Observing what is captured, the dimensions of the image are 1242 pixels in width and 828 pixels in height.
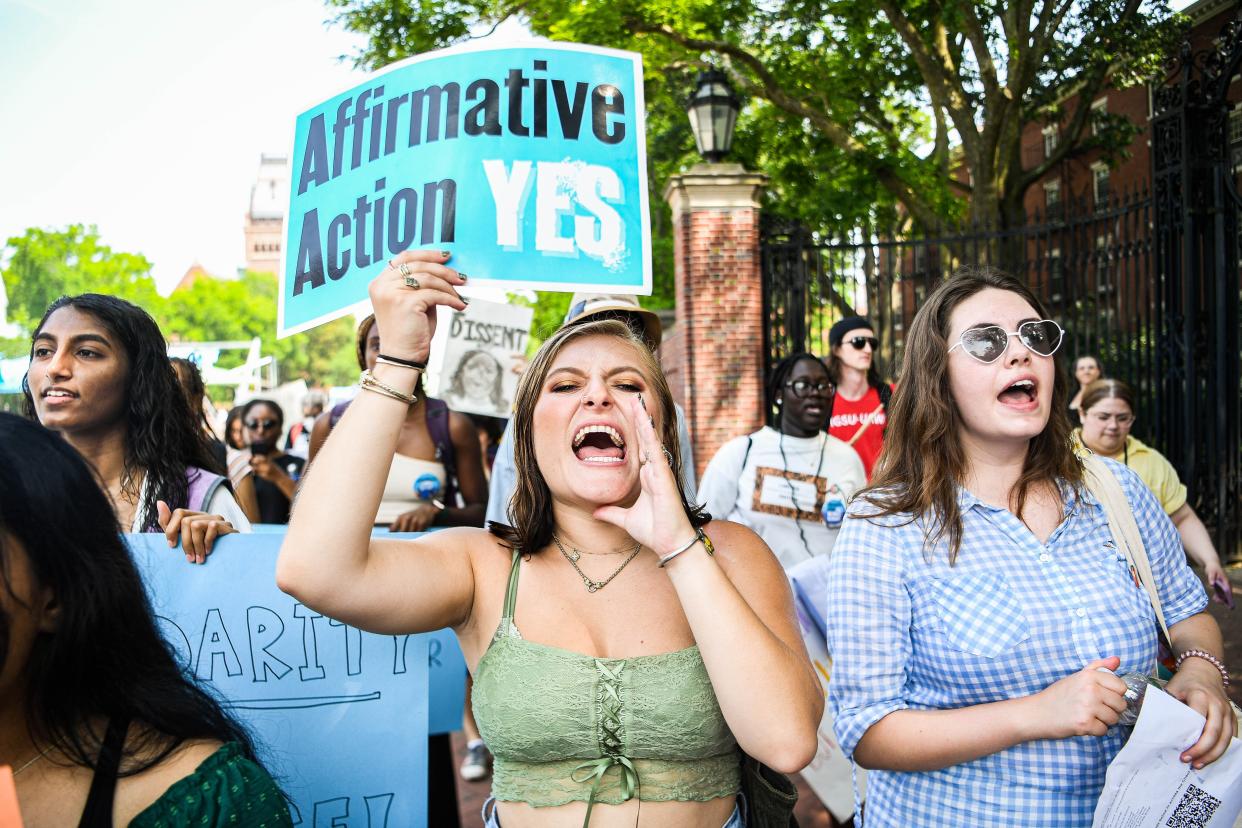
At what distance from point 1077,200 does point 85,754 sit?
9888 millimetres

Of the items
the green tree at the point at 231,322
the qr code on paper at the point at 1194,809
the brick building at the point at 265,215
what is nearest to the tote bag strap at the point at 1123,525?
the qr code on paper at the point at 1194,809

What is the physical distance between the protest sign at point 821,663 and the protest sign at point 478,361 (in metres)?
4.62

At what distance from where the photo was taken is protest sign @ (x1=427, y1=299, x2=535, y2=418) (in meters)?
8.35

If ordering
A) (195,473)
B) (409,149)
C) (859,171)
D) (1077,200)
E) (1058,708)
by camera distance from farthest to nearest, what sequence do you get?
1. (859,171)
2. (1077,200)
3. (195,473)
4. (409,149)
5. (1058,708)

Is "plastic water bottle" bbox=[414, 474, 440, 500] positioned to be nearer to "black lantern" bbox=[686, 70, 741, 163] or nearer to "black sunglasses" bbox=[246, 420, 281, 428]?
"black sunglasses" bbox=[246, 420, 281, 428]

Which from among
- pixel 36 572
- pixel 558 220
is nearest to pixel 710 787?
pixel 36 572

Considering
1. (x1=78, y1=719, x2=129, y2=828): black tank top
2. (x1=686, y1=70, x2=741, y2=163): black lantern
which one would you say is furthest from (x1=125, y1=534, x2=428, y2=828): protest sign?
(x1=686, y1=70, x2=741, y2=163): black lantern

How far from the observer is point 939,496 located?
218cm

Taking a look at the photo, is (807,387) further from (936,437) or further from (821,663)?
(936,437)

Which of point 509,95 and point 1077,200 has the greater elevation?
point 1077,200

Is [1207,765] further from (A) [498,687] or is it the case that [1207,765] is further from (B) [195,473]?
(B) [195,473]

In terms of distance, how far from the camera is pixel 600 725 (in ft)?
5.99

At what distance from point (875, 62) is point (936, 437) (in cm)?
1470

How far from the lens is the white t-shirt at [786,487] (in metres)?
4.64
